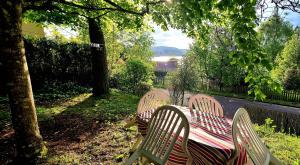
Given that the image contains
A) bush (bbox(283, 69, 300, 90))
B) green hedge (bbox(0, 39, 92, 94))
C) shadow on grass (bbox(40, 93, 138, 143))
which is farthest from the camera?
bush (bbox(283, 69, 300, 90))

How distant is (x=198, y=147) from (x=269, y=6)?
2342mm

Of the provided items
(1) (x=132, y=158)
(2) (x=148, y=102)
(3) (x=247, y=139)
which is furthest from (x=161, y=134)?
(2) (x=148, y=102)

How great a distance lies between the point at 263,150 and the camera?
2.77m

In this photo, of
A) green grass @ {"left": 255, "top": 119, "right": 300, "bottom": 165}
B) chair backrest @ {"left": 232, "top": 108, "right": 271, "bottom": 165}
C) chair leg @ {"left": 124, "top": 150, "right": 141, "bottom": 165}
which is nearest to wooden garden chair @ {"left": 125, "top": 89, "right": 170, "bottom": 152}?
chair leg @ {"left": 124, "top": 150, "right": 141, "bottom": 165}

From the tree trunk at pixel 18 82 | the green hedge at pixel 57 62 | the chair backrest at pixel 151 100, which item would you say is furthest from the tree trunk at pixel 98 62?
the tree trunk at pixel 18 82

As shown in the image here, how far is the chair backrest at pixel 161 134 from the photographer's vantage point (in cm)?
289

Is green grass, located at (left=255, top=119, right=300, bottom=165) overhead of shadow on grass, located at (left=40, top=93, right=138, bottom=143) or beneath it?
beneath

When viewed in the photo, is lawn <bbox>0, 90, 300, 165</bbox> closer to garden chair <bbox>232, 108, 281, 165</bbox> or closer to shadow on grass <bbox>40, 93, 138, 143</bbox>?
shadow on grass <bbox>40, 93, 138, 143</bbox>

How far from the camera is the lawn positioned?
464 centimetres

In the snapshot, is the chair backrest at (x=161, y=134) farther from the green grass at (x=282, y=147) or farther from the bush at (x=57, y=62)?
the bush at (x=57, y=62)

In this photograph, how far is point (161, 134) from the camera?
3029mm

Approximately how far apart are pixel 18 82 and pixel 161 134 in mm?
2500

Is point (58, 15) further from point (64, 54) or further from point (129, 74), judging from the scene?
point (129, 74)

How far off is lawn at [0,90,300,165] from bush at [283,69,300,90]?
19.3 m
